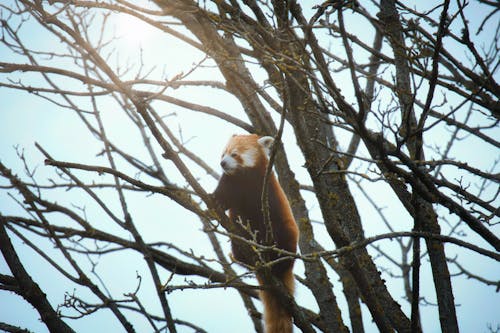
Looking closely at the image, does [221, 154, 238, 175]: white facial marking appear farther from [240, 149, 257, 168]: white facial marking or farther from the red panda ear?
A: the red panda ear

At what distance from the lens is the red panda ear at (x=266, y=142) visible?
443cm

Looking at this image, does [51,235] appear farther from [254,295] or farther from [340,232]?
[340,232]

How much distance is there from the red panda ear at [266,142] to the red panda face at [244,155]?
0.06 metres

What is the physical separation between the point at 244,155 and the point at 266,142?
0.56 m

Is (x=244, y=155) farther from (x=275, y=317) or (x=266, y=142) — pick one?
(x=275, y=317)

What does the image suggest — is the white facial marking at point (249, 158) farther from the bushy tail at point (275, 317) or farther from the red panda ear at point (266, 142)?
the bushy tail at point (275, 317)

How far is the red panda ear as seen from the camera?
14.5 ft

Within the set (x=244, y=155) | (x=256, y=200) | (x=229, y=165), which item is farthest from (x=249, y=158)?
(x=256, y=200)

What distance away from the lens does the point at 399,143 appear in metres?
2.78

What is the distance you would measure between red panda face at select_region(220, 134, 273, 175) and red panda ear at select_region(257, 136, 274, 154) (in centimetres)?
6

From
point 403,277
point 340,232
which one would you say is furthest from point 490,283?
point 340,232

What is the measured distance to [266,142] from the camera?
4.52m

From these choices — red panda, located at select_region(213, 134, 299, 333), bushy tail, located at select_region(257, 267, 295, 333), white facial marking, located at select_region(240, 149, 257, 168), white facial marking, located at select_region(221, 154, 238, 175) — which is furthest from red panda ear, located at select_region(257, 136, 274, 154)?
bushy tail, located at select_region(257, 267, 295, 333)

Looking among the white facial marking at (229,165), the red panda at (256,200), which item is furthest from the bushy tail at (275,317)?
the white facial marking at (229,165)
